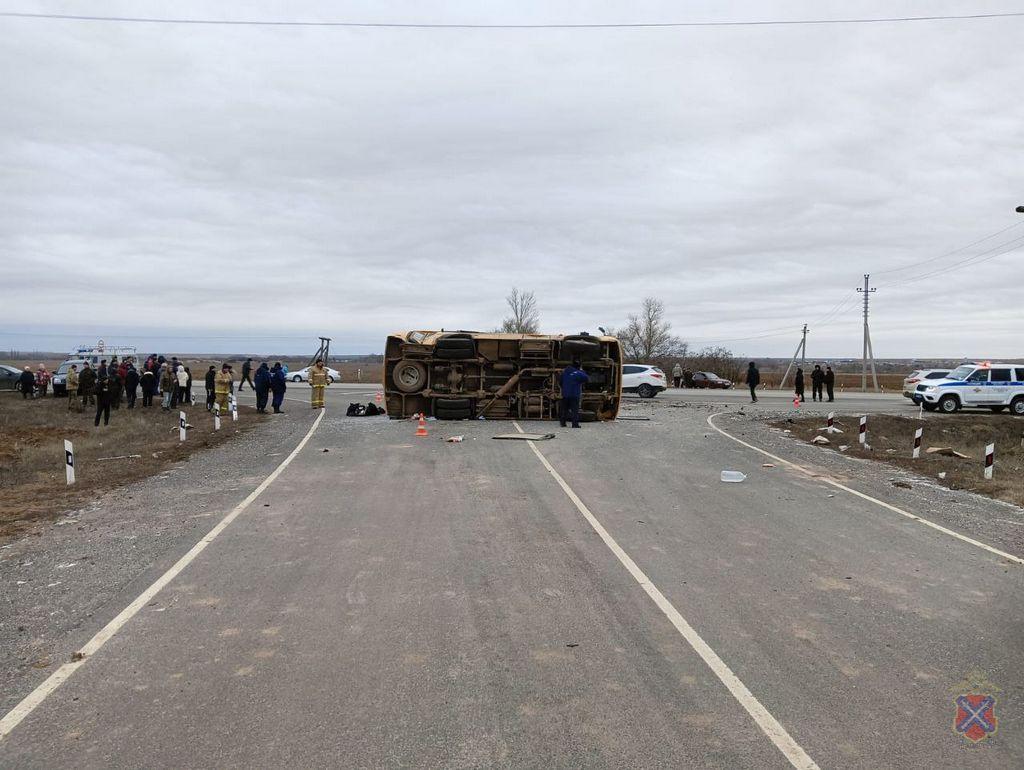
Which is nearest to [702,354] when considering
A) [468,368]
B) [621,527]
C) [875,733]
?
[468,368]

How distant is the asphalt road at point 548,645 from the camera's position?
146 inches

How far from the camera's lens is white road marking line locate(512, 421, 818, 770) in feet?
12.0

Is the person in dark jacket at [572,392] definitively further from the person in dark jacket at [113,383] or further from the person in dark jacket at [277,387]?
the person in dark jacket at [113,383]

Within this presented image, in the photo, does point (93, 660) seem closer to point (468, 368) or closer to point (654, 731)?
point (654, 731)

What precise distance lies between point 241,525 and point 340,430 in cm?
1052

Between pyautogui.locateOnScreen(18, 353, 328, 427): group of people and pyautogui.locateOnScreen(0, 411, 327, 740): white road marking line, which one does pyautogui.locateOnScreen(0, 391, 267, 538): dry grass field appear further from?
pyautogui.locateOnScreen(0, 411, 327, 740): white road marking line

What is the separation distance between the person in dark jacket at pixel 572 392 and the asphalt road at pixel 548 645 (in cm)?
982

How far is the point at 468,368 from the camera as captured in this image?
20.9m

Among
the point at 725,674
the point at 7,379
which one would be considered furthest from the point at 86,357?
the point at 725,674

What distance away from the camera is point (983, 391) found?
28.2m

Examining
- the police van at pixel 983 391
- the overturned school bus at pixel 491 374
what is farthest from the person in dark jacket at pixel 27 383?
the police van at pixel 983 391

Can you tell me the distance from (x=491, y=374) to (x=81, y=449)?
1020 cm

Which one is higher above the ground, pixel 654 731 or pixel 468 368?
pixel 468 368

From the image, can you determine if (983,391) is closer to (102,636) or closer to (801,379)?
(801,379)
